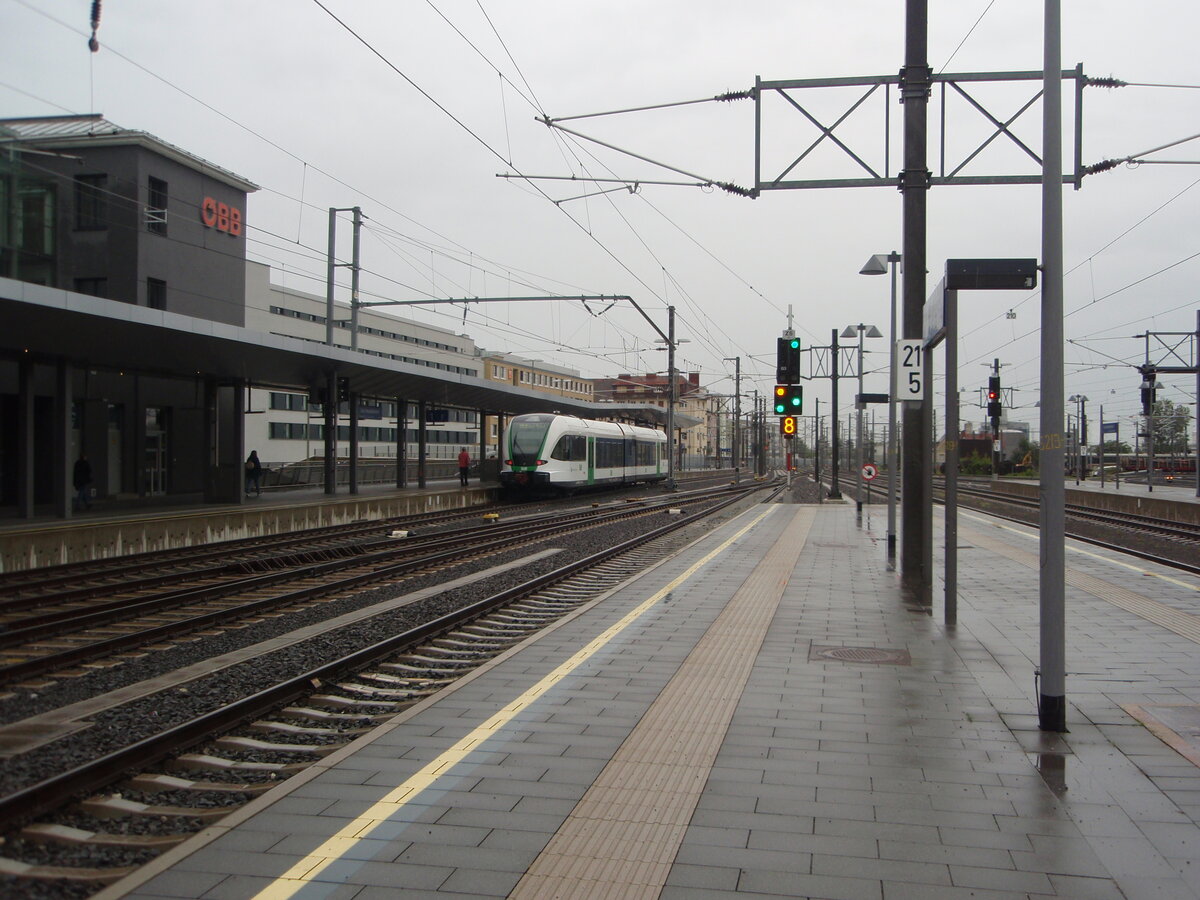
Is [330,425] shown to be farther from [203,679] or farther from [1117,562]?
[203,679]

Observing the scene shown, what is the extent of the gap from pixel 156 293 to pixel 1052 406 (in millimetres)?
30914

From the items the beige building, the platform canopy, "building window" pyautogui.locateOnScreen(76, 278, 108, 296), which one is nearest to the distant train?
the platform canopy

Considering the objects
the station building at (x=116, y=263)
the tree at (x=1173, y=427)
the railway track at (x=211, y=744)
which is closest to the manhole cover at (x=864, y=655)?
the railway track at (x=211, y=744)

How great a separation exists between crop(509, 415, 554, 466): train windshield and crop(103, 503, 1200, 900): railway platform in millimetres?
23941

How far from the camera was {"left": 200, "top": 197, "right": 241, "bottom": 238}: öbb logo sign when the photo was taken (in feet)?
108

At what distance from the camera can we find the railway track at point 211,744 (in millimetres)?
4184

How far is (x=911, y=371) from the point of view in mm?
10414

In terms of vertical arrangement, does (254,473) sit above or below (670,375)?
below

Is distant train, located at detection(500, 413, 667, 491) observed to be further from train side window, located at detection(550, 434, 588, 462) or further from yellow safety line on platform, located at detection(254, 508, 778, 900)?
yellow safety line on platform, located at detection(254, 508, 778, 900)

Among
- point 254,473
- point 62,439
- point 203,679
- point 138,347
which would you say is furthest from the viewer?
point 254,473

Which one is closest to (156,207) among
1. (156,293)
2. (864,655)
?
(156,293)

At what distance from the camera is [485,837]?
412cm

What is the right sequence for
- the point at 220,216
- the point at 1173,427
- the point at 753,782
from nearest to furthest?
1. the point at 753,782
2. the point at 220,216
3. the point at 1173,427

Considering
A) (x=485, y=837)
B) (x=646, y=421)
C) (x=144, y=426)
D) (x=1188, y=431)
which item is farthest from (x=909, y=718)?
(x=1188, y=431)
